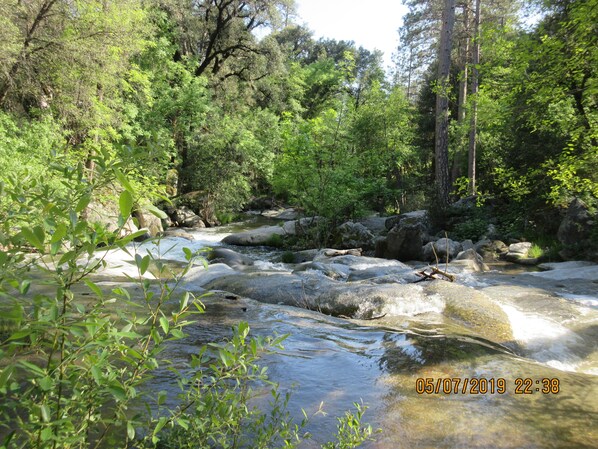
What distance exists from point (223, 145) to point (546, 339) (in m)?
18.4

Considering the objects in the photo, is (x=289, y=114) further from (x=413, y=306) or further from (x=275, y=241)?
(x=413, y=306)

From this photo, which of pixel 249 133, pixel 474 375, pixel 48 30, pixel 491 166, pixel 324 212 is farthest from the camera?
pixel 249 133

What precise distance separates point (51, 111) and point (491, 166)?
17015 mm

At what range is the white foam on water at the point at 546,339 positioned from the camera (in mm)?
4609

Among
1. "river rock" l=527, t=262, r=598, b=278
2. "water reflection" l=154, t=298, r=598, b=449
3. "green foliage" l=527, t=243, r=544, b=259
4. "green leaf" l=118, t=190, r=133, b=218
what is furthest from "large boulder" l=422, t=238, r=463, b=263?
"green leaf" l=118, t=190, r=133, b=218

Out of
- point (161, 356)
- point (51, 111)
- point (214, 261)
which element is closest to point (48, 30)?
point (51, 111)

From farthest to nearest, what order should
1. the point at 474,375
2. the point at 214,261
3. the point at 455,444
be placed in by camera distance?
the point at 214,261 → the point at 474,375 → the point at 455,444

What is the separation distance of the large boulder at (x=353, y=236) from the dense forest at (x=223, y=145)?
1.50 feet

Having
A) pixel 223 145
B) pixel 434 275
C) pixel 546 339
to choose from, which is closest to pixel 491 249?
pixel 434 275

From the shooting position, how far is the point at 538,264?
1039 cm

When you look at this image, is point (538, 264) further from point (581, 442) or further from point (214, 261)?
point (581, 442)

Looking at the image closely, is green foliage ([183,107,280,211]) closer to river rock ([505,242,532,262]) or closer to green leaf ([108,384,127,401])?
river rock ([505,242,532,262])

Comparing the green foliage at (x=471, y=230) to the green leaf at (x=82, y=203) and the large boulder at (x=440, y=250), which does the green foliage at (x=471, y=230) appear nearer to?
the large boulder at (x=440, y=250)

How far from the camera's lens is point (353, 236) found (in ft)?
46.8
